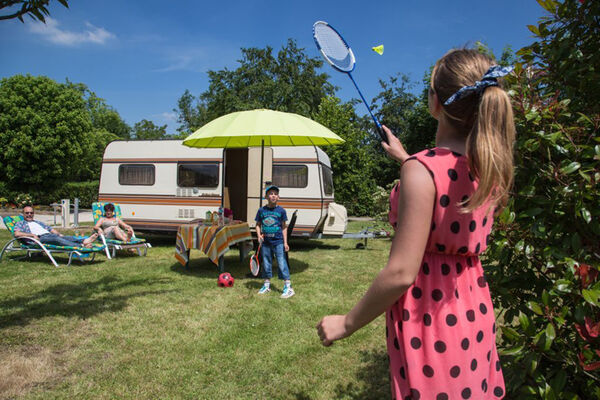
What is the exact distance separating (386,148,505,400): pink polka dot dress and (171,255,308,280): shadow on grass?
21.7 ft

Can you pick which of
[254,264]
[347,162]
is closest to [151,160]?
[254,264]

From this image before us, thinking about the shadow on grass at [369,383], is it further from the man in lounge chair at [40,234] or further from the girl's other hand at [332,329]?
the man in lounge chair at [40,234]

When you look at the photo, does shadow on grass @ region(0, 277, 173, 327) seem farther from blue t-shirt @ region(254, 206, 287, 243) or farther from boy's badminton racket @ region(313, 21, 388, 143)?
boy's badminton racket @ region(313, 21, 388, 143)

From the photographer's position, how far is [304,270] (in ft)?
27.2

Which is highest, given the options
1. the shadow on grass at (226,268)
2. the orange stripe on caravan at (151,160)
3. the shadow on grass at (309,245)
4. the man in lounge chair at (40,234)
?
the orange stripe on caravan at (151,160)

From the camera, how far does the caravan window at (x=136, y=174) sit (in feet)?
38.9

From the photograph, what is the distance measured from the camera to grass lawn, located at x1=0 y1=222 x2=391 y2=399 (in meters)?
3.45

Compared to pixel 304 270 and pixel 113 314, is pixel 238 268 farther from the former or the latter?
pixel 113 314

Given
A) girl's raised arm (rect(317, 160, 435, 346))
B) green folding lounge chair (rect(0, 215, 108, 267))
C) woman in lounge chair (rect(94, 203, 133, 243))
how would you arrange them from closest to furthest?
1. girl's raised arm (rect(317, 160, 435, 346))
2. green folding lounge chair (rect(0, 215, 108, 267))
3. woman in lounge chair (rect(94, 203, 133, 243))

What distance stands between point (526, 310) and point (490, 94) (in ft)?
4.62

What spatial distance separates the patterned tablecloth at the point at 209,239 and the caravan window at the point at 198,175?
3.51 meters

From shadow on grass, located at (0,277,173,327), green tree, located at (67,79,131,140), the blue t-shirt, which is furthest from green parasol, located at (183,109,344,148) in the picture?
green tree, located at (67,79,131,140)

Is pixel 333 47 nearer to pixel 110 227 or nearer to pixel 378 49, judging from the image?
pixel 378 49

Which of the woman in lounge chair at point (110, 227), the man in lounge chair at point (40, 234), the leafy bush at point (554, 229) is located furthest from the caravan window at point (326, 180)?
the leafy bush at point (554, 229)
